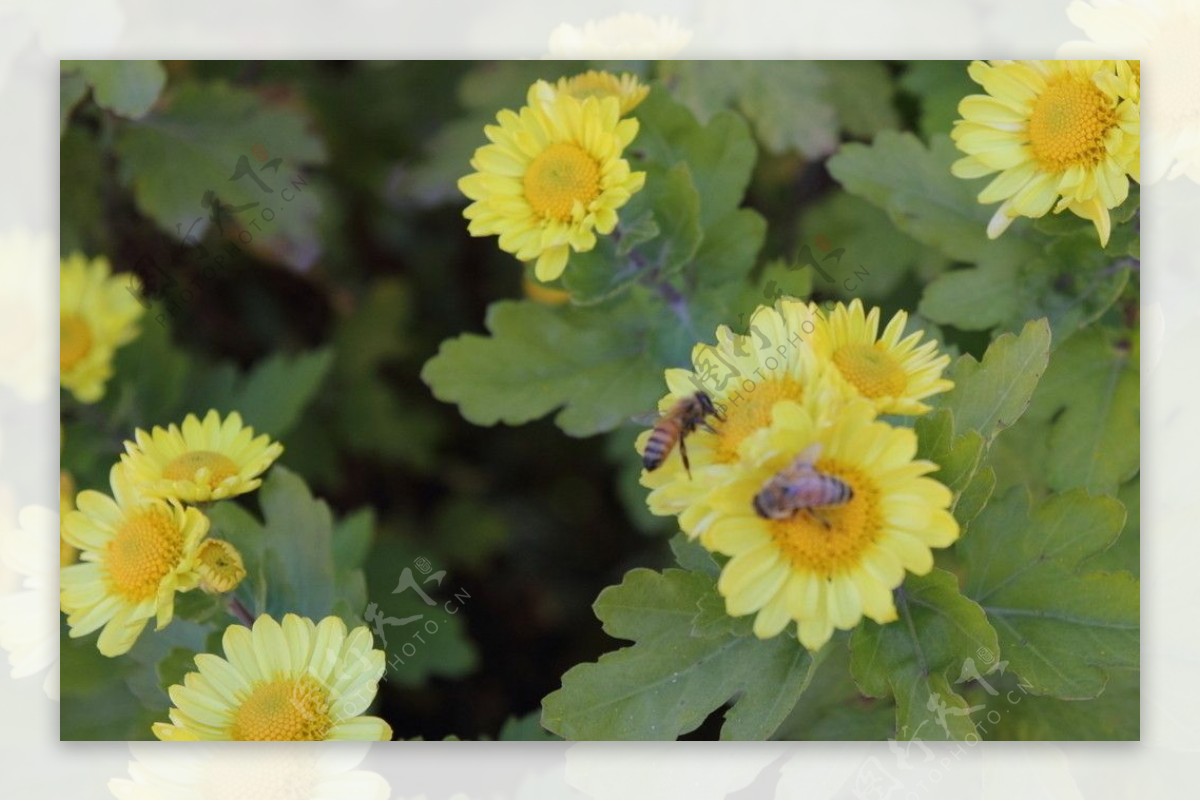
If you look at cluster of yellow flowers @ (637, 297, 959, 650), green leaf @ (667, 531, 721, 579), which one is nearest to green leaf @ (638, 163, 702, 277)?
cluster of yellow flowers @ (637, 297, 959, 650)

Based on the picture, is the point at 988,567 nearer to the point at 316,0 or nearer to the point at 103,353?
the point at 316,0

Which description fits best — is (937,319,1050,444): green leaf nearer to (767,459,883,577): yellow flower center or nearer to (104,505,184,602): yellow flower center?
(767,459,883,577): yellow flower center

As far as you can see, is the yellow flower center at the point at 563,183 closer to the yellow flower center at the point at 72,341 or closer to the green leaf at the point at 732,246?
the green leaf at the point at 732,246

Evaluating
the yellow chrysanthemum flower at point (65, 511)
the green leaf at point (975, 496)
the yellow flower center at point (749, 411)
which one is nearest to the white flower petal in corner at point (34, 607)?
the yellow chrysanthemum flower at point (65, 511)

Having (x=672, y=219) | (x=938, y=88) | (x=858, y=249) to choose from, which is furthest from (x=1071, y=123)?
(x=672, y=219)

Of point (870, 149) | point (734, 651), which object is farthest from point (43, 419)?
point (870, 149)

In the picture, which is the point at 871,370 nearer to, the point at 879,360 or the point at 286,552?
the point at 879,360
